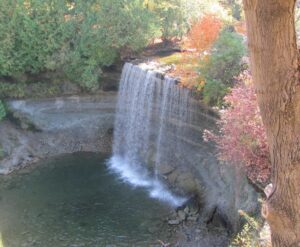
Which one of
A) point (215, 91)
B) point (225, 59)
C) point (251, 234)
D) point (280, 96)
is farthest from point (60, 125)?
point (280, 96)

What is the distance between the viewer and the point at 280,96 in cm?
346

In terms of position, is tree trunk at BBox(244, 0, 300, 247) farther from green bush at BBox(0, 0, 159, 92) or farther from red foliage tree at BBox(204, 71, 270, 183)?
green bush at BBox(0, 0, 159, 92)

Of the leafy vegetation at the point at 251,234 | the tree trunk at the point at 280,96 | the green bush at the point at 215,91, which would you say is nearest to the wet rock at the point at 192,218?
the leafy vegetation at the point at 251,234

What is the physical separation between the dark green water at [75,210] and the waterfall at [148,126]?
987 millimetres

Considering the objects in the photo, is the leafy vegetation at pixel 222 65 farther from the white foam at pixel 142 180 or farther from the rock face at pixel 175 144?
the white foam at pixel 142 180

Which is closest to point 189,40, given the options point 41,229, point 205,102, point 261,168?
point 205,102

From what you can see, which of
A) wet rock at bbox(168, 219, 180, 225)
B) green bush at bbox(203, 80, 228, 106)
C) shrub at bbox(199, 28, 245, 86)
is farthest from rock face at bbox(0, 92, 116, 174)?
wet rock at bbox(168, 219, 180, 225)

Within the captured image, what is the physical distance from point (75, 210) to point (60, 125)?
250 inches

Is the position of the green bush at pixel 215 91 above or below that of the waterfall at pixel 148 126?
above

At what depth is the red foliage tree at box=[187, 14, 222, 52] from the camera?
16047mm

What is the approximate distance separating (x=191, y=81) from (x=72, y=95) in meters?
7.02

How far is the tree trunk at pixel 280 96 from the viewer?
323 centimetres

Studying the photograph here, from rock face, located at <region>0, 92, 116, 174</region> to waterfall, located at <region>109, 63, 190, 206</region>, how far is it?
754 mm

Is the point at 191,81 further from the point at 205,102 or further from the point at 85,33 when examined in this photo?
the point at 85,33
